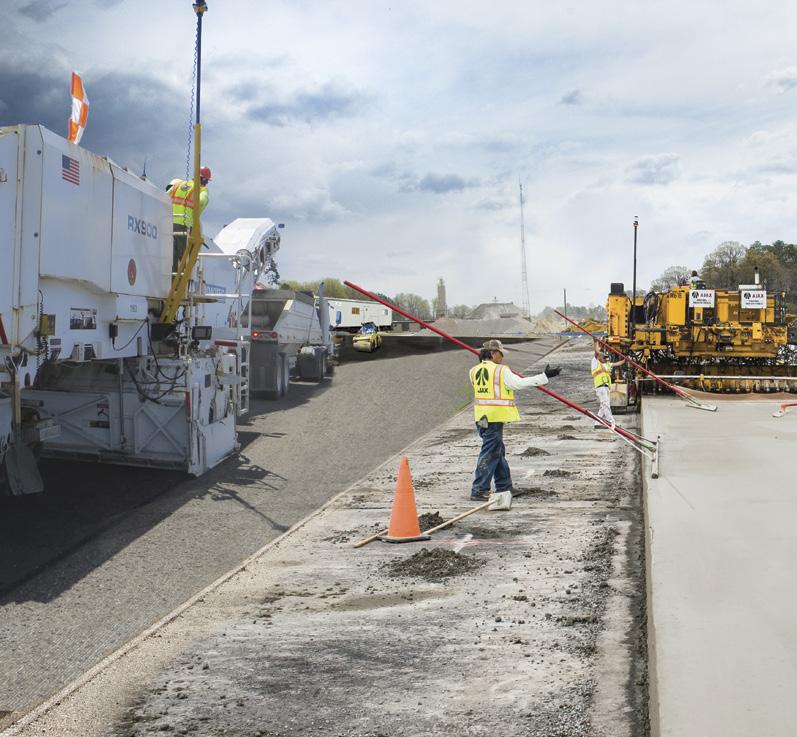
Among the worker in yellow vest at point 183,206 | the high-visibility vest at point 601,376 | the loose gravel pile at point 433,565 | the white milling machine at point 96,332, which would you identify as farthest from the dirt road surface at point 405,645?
the high-visibility vest at point 601,376

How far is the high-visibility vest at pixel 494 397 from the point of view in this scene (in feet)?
27.5

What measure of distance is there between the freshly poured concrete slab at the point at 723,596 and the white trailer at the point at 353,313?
25.2m

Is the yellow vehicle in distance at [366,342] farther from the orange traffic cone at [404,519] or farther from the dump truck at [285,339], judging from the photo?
the orange traffic cone at [404,519]

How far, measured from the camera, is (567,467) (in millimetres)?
10531

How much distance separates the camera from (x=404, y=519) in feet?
23.3

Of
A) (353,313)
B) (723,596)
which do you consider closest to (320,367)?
(353,313)

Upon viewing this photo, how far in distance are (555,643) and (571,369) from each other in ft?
81.3

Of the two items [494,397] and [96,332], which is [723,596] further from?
[96,332]

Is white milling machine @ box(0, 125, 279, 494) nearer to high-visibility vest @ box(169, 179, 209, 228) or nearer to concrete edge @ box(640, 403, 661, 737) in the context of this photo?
high-visibility vest @ box(169, 179, 209, 228)

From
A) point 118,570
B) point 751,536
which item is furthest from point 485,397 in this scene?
point 118,570

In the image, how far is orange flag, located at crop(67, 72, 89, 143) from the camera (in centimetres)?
855

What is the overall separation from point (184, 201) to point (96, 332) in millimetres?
2759

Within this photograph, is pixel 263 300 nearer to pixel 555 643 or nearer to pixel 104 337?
pixel 104 337

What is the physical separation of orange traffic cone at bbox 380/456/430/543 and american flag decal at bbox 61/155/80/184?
4.23 meters
